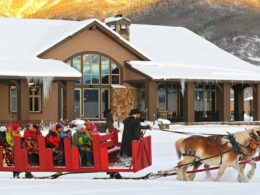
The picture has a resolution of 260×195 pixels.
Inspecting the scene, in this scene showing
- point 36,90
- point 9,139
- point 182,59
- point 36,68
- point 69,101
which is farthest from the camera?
point 182,59

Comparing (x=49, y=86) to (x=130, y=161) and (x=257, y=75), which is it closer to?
(x=257, y=75)

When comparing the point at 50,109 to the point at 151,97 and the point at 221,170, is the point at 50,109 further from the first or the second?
the point at 221,170

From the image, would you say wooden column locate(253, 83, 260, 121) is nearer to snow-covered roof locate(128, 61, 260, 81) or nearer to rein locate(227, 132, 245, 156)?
snow-covered roof locate(128, 61, 260, 81)

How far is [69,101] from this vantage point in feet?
112

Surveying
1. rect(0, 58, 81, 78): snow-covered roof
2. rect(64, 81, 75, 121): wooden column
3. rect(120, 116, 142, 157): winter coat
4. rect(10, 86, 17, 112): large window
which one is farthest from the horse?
rect(10, 86, 17, 112): large window

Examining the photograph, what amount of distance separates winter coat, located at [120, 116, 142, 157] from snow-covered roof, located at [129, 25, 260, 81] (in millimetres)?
20499

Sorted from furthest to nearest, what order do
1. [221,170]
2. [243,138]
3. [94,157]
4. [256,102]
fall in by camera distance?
1. [256,102]
2. [94,157]
3. [243,138]
4. [221,170]

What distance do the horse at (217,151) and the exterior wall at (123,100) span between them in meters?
21.8

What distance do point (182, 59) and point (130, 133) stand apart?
25.5m

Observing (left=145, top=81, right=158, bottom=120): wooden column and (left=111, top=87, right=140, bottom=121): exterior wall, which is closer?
(left=145, top=81, right=158, bottom=120): wooden column

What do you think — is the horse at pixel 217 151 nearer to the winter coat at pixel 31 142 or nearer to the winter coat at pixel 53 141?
the winter coat at pixel 53 141

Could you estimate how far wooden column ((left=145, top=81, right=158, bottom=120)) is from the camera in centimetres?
3578

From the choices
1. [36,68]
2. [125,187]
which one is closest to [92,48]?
[36,68]

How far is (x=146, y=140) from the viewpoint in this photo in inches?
581
